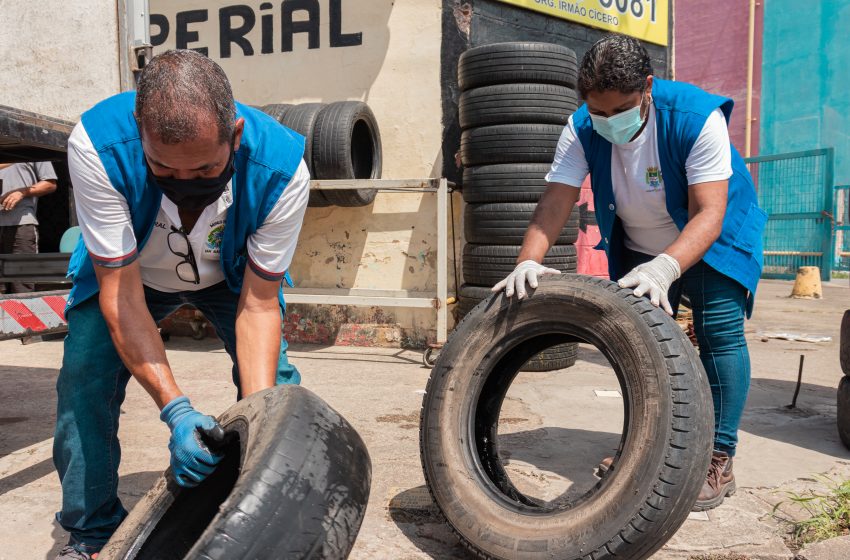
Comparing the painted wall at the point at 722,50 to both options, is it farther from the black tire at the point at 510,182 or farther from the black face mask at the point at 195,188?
the black face mask at the point at 195,188

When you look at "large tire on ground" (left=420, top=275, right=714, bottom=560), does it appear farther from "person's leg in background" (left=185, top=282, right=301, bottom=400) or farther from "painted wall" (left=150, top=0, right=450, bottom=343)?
"painted wall" (left=150, top=0, right=450, bottom=343)

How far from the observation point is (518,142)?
5.18 meters

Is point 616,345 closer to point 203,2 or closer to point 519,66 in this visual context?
point 519,66

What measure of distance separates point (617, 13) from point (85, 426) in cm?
630

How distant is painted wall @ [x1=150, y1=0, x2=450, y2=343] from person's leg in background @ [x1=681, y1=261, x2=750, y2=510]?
11.2 ft

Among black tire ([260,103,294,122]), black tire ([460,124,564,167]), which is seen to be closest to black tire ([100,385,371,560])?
black tire ([460,124,564,167])

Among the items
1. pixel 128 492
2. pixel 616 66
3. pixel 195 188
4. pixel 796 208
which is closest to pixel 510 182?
pixel 616 66

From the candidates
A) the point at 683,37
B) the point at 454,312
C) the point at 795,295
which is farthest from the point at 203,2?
the point at 683,37

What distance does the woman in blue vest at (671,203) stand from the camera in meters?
2.47

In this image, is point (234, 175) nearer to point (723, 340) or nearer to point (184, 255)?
point (184, 255)

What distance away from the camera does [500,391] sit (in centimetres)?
271

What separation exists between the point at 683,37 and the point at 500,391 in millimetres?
16238

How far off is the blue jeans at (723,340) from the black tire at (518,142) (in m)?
2.55

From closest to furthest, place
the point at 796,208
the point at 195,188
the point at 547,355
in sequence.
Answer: the point at 195,188
the point at 547,355
the point at 796,208
